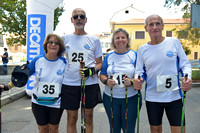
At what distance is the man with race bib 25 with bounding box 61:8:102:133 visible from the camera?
2975 mm

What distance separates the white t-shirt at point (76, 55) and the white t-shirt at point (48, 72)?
0.14 meters

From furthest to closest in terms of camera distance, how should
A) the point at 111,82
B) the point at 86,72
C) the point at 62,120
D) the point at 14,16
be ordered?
the point at 14,16
the point at 62,120
the point at 86,72
the point at 111,82

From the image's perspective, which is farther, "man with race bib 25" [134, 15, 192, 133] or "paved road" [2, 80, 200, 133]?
"paved road" [2, 80, 200, 133]

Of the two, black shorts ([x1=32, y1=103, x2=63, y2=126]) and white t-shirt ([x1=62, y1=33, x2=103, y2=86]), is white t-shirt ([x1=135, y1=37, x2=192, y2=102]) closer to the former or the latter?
white t-shirt ([x1=62, y1=33, x2=103, y2=86])

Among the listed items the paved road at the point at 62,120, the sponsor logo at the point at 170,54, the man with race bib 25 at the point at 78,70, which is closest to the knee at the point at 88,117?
the man with race bib 25 at the point at 78,70

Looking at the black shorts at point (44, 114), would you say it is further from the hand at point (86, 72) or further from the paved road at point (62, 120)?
the paved road at point (62, 120)

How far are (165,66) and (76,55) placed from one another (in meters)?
1.34

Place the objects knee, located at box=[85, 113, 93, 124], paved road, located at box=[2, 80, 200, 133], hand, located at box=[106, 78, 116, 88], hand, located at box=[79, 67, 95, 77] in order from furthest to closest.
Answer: paved road, located at box=[2, 80, 200, 133] < knee, located at box=[85, 113, 93, 124] < hand, located at box=[79, 67, 95, 77] < hand, located at box=[106, 78, 116, 88]

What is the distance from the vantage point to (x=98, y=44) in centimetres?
318

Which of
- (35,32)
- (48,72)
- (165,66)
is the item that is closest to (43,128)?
(48,72)

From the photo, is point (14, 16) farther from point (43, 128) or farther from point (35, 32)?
point (43, 128)

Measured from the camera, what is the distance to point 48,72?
111 inches

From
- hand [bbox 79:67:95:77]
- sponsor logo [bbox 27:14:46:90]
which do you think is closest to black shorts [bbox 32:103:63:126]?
hand [bbox 79:67:95:77]

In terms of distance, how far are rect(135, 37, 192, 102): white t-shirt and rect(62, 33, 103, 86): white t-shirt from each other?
947mm
